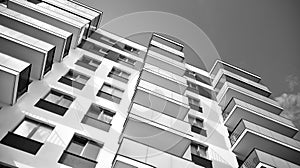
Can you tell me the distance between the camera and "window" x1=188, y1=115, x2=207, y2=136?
15672mm

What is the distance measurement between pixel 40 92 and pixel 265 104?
1760cm

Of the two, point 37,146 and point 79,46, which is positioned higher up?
point 79,46

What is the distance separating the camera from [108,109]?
14148 millimetres

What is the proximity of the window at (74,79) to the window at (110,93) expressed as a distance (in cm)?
119

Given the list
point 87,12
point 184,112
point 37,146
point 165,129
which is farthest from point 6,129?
point 87,12

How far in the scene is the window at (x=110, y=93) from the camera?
1505cm

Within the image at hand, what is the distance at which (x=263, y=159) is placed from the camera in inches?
524

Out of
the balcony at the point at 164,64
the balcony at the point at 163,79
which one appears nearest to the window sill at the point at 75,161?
the balcony at the point at 163,79

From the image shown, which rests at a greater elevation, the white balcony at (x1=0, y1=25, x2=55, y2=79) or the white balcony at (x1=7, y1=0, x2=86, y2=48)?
the white balcony at (x1=7, y1=0, x2=86, y2=48)

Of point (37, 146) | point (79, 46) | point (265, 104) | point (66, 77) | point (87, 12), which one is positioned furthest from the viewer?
point (87, 12)

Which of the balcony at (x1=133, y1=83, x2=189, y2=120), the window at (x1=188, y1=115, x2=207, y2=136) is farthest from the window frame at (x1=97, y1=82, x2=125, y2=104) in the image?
the window at (x1=188, y1=115, x2=207, y2=136)

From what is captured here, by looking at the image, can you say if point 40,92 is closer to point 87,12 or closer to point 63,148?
point 63,148

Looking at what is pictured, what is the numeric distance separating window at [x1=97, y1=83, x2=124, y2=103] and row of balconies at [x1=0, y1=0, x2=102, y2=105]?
131 inches

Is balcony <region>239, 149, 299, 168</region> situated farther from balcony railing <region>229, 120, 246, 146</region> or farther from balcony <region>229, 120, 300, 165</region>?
balcony railing <region>229, 120, 246, 146</region>
